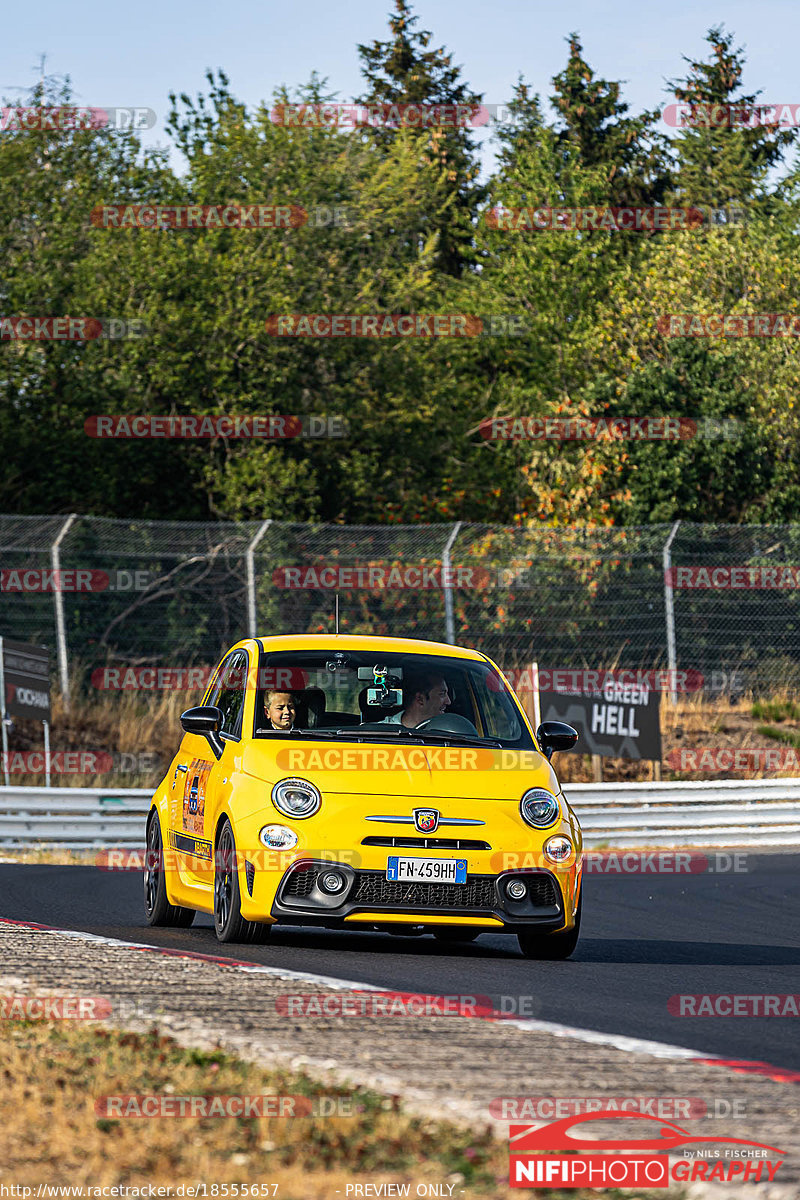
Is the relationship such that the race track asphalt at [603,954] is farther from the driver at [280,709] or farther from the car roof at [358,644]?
the car roof at [358,644]

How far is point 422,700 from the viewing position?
34.6ft

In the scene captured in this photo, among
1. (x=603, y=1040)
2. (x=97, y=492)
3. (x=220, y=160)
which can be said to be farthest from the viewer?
(x=220, y=160)

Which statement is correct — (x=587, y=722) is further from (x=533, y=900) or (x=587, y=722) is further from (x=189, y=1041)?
(x=189, y=1041)

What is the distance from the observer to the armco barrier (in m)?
20.9

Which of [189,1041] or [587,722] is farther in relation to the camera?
[587,722]

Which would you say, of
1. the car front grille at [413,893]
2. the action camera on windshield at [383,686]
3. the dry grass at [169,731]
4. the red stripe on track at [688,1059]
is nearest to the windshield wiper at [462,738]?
the action camera on windshield at [383,686]

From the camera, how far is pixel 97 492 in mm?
34875

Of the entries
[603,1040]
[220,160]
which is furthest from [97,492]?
[603,1040]

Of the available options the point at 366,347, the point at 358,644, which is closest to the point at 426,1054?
the point at 358,644

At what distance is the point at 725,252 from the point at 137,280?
14.4 metres

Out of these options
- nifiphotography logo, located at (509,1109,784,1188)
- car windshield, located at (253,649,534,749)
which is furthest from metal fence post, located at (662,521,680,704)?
nifiphotography logo, located at (509,1109,784,1188)

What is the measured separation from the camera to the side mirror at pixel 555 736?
10430 mm

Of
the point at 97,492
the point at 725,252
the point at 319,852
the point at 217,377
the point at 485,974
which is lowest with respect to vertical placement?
the point at 485,974

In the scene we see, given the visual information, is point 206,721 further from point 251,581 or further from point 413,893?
point 251,581
